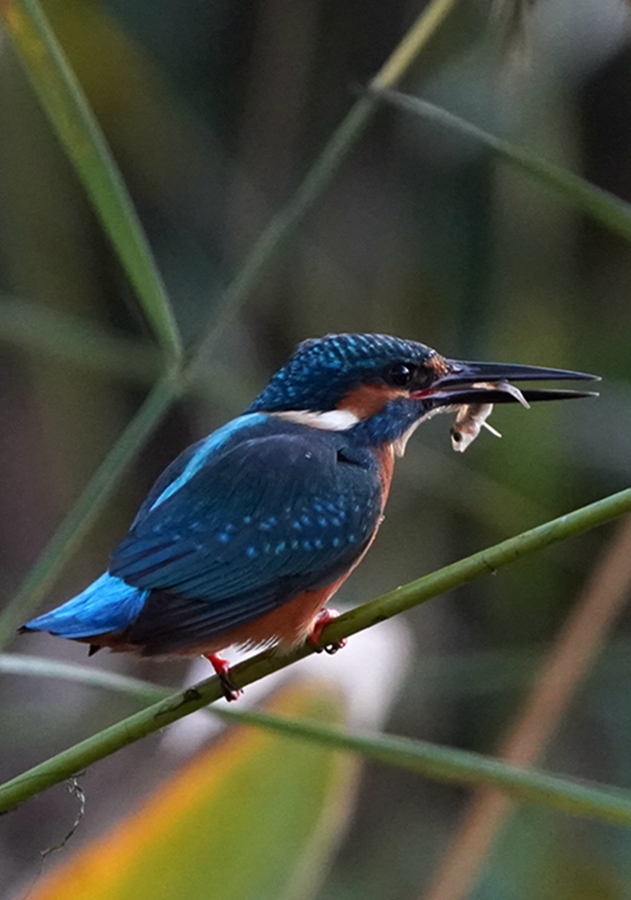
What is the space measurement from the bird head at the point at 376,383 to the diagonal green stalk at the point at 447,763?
61cm

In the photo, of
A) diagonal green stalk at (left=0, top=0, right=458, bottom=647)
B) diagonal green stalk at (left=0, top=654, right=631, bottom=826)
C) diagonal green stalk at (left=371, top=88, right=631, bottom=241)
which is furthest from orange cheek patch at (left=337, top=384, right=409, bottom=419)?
diagonal green stalk at (left=0, top=654, right=631, bottom=826)

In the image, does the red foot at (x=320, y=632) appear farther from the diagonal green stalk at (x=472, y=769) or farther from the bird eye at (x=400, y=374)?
the bird eye at (x=400, y=374)

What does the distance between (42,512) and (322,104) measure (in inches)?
45.4

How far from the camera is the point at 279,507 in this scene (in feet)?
4.89

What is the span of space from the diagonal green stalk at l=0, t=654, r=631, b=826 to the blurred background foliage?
3.91ft

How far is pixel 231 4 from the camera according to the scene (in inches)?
103

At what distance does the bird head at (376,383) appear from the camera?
1.62m

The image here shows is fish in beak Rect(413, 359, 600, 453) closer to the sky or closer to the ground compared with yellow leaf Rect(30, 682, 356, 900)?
closer to the sky

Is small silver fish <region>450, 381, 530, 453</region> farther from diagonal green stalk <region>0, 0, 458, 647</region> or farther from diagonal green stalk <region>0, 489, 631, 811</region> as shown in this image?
diagonal green stalk <region>0, 489, 631, 811</region>

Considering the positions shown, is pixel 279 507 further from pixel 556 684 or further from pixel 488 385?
pixel 556 684

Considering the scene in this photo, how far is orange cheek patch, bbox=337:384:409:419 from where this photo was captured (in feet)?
5.39

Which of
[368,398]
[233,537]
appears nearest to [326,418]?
[368,398]

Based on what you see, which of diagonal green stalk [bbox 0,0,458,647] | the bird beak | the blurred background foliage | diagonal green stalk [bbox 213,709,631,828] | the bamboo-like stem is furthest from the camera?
the blurred background foliage

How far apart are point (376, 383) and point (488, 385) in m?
0.16
